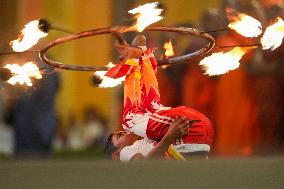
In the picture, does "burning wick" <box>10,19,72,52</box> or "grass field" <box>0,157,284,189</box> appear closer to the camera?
"grass field" <box>0,157,284,189</box>

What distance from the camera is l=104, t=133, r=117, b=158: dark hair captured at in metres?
3.54

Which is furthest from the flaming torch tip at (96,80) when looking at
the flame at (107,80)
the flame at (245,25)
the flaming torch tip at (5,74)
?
the flame at (245,25)

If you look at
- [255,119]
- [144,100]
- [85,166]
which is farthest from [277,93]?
[85,166]

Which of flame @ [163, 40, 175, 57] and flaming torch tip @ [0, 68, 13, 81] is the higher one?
flame @ [163, 40, 175, 57]

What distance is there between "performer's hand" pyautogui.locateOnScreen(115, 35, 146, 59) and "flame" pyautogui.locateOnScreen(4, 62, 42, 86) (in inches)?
10.7

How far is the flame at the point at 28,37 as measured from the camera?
142 inches

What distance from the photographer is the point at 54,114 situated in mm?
3775

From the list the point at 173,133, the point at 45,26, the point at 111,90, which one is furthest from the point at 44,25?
the point at 173,133

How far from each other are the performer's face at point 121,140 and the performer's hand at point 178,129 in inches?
4.1

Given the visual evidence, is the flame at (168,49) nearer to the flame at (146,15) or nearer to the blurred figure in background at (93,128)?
the flame at (146,15)

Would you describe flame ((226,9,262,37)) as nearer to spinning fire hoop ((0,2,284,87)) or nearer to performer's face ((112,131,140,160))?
spinning fire hoop ((0,2,284,87))

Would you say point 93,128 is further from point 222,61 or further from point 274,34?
point 274,34

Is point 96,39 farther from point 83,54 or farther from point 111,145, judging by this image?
point 111,145

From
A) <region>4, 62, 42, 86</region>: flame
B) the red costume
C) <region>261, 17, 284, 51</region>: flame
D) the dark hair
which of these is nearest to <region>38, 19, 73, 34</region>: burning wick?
<region>4, 62, 42, 86</region>: flame
